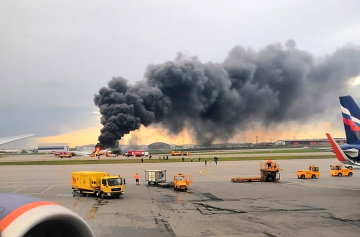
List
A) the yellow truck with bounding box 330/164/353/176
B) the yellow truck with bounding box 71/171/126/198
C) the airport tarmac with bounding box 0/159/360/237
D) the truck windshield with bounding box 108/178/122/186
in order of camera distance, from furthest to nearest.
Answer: the yellow truck with bounding box 330/164/353/176
the truck windshield with bounding box 108/178/122/186
the yellow truck with bounding box 71/171/126/198
the airport tarmac with bounding box 0/159/360/237

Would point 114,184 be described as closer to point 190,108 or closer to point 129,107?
point 129,107

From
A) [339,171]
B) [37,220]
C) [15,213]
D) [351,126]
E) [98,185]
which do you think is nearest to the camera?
[37,220]

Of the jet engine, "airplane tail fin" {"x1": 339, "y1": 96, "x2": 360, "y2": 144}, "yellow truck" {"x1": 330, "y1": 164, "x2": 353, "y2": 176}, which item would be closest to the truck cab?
"airplane tail fin" {"x1": 339, "y1": 96, "x2": 360, "y2": 144}

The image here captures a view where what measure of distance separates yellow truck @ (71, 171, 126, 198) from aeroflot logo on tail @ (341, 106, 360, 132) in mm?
20769

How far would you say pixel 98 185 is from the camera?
3481 cm

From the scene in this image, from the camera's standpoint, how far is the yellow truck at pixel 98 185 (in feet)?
110

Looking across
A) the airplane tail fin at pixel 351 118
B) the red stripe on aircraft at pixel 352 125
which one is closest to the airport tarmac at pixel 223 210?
the airplane tail fin at pixel 351 118

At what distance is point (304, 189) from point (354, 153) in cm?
830

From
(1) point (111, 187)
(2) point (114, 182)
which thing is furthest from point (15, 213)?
(2) point (114, 182)

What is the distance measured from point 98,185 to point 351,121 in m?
23.4

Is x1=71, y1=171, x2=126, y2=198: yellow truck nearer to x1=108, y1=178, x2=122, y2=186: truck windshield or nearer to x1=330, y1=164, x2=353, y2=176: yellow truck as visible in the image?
x1=108, y1=178, x2=122, y2=186: truck windshield

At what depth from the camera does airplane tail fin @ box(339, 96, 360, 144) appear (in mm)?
33312

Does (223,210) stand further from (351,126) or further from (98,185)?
(351,126)

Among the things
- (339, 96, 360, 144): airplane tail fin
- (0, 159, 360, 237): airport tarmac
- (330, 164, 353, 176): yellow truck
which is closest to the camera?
(0, 159, 360, 237): airport tarmac
